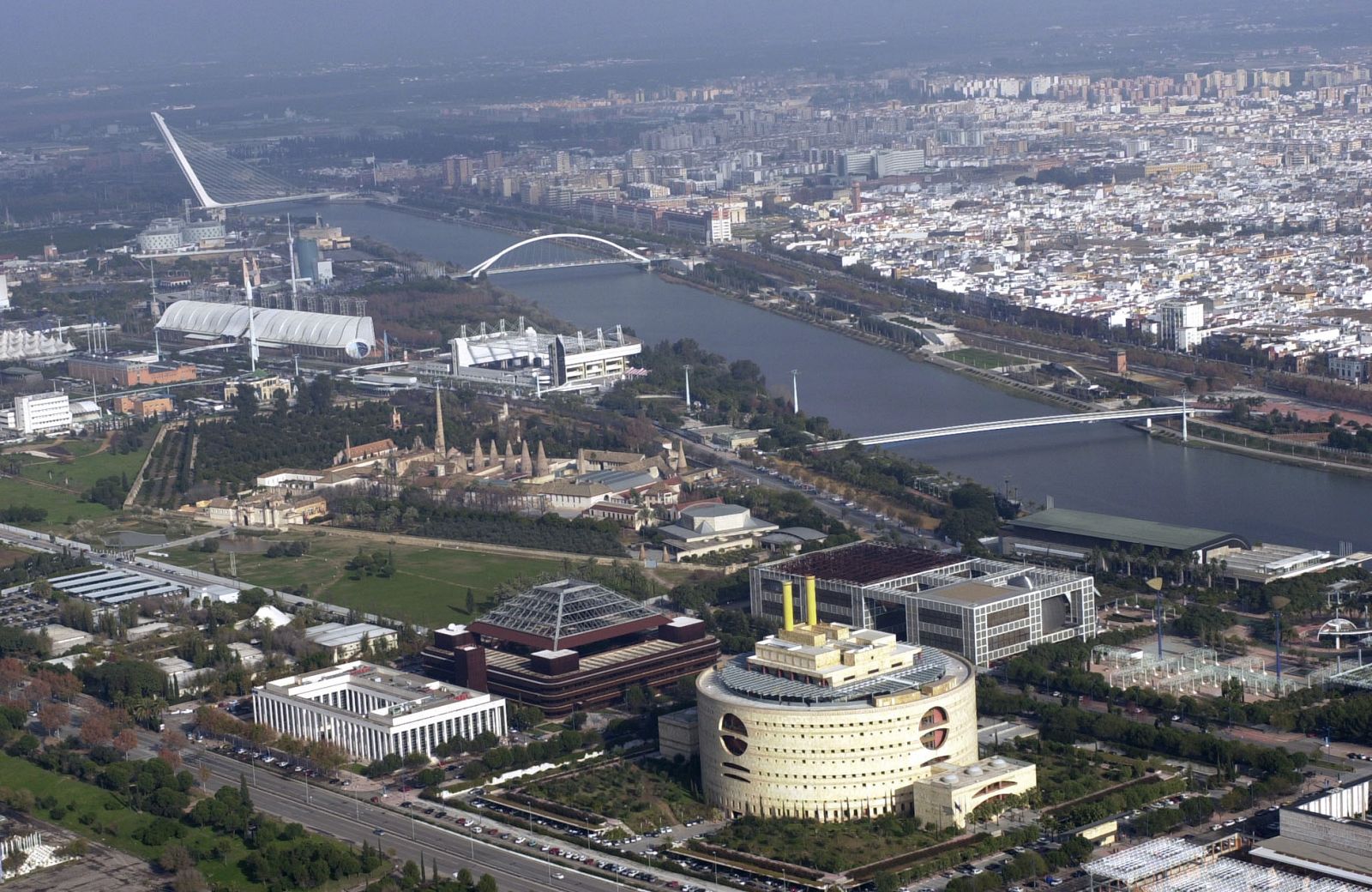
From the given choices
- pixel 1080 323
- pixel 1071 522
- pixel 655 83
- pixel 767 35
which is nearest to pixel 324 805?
pixel 1071 522

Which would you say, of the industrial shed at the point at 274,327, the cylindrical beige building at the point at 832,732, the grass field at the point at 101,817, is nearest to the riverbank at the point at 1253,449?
the cylindrical beige building at the point at 832,732

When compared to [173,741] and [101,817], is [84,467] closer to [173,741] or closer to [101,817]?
[173,741]

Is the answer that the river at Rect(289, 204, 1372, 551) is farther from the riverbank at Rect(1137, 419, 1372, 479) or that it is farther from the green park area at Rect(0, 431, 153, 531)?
the green park area at Rect(0, 431, 153, 531)

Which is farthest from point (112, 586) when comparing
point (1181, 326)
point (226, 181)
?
point (226, 181)

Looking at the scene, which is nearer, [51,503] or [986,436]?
[51,503]

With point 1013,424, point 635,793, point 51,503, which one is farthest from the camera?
point 1013,424

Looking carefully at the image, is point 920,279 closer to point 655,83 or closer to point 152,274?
point 152,274

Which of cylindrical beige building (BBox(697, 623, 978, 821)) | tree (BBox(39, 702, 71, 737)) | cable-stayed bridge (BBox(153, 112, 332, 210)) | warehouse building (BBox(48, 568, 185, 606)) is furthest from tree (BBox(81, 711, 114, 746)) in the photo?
cable-stayed bridge (BBox(153, 112, 332, 210))
